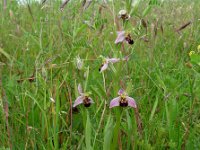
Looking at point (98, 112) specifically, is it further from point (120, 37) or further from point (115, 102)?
point (120, 37)

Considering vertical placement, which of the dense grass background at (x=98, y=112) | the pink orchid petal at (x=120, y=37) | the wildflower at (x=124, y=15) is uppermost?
the wildflower at (x=124, y=15)

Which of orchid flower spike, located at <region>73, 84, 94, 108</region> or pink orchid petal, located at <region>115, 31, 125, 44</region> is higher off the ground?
pink orchid petal, located at <region>115, 31, 125, 44</region>

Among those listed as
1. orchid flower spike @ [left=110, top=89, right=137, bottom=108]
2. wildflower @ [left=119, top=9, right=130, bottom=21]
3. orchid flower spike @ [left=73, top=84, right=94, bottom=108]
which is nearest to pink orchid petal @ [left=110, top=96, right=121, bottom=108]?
orchid flower spike @ [left=110, top=89, right=137, bottom=108]

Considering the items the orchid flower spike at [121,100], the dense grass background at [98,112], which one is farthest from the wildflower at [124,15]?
the orchid flower spike at [121,100]

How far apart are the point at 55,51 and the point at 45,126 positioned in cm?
92

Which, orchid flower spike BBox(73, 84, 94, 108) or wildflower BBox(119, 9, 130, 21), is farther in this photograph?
orchid flower spike BBox(73, 84, 94, 108)

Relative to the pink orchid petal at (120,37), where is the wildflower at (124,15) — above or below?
above

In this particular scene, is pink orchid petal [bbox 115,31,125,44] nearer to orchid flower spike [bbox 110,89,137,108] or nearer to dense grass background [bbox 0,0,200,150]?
dense grass background [bbox 0,0,200,150]

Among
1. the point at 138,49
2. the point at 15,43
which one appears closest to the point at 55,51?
the point at 15,43

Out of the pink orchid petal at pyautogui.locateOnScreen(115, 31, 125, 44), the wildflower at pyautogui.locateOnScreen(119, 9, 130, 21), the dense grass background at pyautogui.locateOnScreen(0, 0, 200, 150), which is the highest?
the wildflower at pyautogui.locateOnScreen(119, 9, 130, 21)

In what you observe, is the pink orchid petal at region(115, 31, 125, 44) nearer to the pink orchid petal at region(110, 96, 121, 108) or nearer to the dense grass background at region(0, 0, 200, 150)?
the dense grass background at region(0, 0, 200, 150)

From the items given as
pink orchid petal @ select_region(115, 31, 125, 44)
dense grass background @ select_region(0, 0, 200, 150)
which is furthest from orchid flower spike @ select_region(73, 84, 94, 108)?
pink orchid petal @ select_region(115, 31, 125, 44)

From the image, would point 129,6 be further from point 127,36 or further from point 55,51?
point 55,51

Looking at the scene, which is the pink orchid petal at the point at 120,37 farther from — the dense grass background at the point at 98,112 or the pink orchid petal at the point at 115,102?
the pink orchid petal at the point at 115,102
